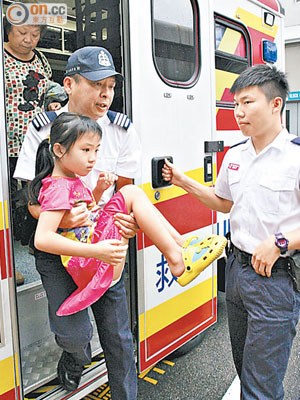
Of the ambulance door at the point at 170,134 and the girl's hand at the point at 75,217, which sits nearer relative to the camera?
the girl's hand at the point at 75,217

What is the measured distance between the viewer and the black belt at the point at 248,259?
77.1 inches

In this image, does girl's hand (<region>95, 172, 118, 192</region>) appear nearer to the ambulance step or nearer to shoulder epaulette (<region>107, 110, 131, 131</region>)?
shoulder epaulette (<region>107, 110, 131, 131</region>)

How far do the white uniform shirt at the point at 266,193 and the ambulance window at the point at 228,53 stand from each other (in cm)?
118

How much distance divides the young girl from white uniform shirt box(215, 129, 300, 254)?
0.45ft

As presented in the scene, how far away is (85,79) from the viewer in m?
1.96

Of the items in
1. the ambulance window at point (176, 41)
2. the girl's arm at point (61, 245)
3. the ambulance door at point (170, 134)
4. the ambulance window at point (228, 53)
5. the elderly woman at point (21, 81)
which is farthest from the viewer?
the ambulance window at point (228, 53)

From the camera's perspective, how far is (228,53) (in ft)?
10.6

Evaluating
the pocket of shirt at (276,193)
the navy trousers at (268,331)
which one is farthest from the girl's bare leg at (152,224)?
the pocket of shirt at (276,193)

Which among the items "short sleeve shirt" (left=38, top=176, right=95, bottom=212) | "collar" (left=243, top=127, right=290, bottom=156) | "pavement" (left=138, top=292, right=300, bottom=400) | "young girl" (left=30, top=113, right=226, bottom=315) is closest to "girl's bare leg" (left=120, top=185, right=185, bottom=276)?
"young girl" (left=30, top=113, right=226, bottom=315)

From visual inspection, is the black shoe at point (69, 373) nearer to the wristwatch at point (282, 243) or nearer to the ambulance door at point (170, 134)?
the ambulance door at point (170, 134)

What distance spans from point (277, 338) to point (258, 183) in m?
0.68

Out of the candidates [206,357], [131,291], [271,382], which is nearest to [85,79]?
[131,291]

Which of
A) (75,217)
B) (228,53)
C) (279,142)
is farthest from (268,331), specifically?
(228,53)

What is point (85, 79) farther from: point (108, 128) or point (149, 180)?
point (149, 180)
